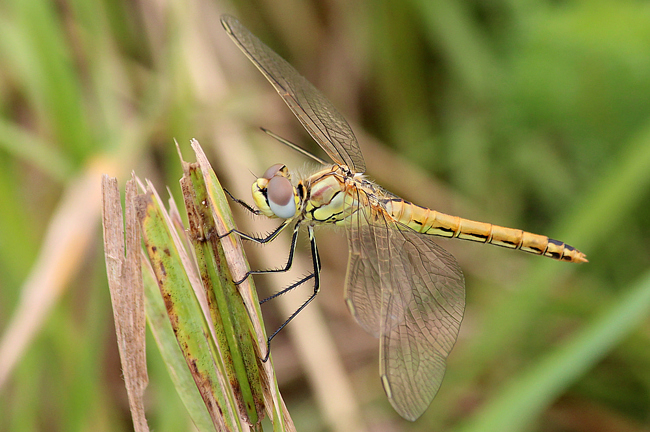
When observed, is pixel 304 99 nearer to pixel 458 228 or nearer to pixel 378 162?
pixel 458 228

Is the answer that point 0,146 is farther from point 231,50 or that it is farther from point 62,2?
point 231,50

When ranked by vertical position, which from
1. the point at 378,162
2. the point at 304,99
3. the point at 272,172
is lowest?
the point at 272,172

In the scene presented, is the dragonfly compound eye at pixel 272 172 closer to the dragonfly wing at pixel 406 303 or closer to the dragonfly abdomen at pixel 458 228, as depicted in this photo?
the dragonfly wing at pixel 406 303

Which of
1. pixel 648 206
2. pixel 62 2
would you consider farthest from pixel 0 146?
pixel 648 206

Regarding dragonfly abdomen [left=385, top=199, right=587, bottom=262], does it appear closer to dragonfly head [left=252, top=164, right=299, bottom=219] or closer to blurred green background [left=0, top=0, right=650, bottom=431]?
blurred green background [left=0, top=0, right=650, bottom=431]

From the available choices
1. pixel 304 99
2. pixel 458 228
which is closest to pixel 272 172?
pixel 304 99

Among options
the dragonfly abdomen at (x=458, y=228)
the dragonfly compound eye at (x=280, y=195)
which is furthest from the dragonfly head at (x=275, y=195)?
the dragonfly abdomen at (x=458, y=228)
